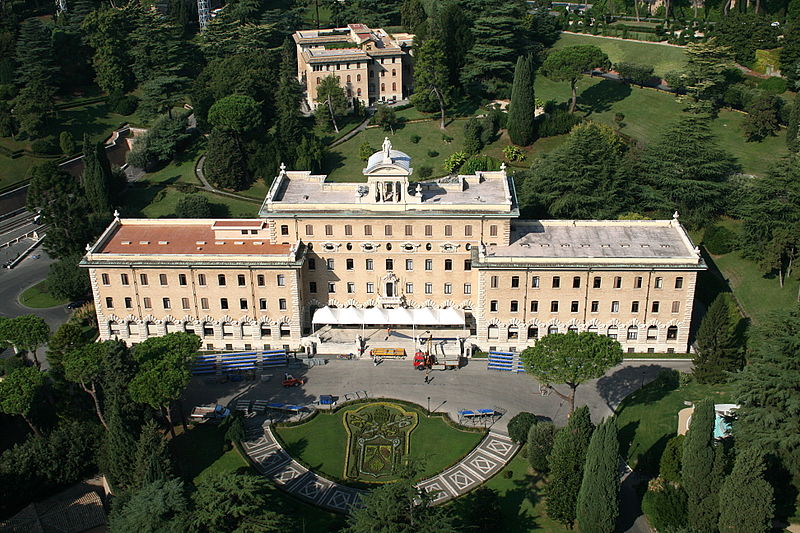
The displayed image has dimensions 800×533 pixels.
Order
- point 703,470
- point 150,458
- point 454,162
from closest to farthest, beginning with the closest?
point 703,470
point 150,458
point 454,162

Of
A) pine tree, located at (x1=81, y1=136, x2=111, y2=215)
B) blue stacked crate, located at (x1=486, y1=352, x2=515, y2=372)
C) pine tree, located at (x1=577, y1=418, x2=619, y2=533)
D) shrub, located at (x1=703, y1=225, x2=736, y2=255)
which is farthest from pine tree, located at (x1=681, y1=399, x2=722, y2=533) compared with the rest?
pine tree, located at (x1=81, y1=136, x2=111, y2=215)

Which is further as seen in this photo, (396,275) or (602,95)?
(602,95)

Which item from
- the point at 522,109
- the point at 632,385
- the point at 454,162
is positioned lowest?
the point at 632,385

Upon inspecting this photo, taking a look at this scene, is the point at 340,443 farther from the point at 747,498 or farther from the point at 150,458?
the point at 747,498

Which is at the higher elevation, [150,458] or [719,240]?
[719,240]

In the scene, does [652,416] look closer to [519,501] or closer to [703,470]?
[703,470]

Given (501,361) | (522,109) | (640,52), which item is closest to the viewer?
(501,361)

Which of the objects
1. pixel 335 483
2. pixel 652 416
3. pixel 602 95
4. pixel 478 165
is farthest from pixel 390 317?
pixel 602 95
